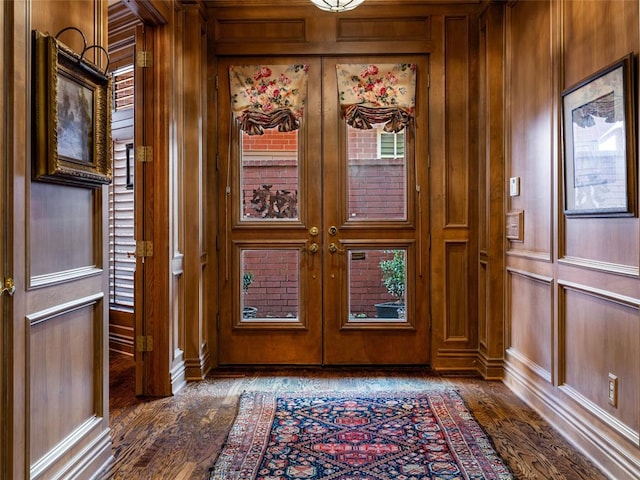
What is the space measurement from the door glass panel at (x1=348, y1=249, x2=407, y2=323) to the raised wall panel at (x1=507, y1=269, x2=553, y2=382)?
0.80 meters

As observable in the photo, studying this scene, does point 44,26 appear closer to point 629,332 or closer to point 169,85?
point 169,85

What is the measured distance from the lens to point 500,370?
369 cm

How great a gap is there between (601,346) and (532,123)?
1.43 metres

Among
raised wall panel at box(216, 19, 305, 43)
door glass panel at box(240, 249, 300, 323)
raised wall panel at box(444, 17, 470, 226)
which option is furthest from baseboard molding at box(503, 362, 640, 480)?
raised wall panel at box(216, 19, 305, 43)

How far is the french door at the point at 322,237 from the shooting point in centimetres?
399

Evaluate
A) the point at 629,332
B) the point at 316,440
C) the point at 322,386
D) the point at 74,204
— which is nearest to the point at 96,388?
the point at 74,204

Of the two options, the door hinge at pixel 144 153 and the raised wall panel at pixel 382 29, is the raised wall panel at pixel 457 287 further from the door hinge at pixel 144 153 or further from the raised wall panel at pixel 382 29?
the door hinge at pixel 144 153

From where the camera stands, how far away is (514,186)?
347cm

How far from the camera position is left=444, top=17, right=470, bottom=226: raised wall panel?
154 inches

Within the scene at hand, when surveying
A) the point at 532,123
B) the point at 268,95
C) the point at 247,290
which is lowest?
the point at 247,290

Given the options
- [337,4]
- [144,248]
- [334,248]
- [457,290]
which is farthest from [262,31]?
[457,290]

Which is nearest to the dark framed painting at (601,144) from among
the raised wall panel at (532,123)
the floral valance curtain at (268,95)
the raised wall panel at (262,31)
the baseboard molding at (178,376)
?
the raised wall panel at (532,123)

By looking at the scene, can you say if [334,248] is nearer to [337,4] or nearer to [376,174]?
[376,174]

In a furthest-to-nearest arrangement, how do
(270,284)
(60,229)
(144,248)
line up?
(270,284), (144,248), (60,229)
